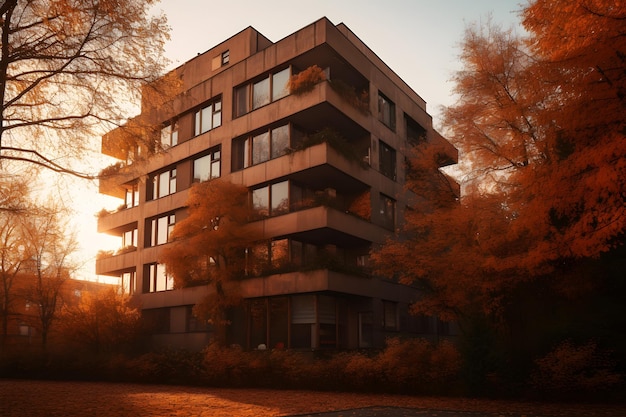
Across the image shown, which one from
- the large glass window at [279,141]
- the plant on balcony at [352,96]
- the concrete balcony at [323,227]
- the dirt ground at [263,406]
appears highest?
the plant on balcony at [352,96]

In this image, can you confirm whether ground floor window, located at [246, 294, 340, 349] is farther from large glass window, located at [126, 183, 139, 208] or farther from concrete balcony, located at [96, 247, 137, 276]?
large glass window, located at [126, 183, 139, 208]

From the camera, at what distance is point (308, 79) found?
2905cm

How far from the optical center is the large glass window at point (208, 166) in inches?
1345

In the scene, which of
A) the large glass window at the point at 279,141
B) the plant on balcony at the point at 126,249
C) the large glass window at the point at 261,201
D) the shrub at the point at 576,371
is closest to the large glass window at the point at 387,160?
the large glass window at the point at 279,141

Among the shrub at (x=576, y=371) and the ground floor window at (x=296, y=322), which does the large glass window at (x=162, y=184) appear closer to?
the ground floor window at (x=296, y=322)

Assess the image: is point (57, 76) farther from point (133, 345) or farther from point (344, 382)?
point (133, 345)

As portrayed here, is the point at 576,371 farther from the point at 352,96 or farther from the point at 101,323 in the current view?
the point at 101,323

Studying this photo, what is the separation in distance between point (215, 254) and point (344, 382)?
1022 cm

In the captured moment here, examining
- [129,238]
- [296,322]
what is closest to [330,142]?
[296,322]

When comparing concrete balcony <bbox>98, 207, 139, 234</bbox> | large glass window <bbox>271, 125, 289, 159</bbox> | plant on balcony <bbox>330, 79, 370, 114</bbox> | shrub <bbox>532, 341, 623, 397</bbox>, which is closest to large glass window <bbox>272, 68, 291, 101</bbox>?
large glass window <bbox>271, 125, 289, 159</bbox>

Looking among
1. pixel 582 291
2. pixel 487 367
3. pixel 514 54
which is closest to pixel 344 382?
pixel 487 367

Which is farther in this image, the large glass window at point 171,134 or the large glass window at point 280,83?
the large glass window at point 171,134

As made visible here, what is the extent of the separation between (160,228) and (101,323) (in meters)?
7.80

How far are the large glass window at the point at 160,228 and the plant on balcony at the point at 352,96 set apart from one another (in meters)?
13.8
